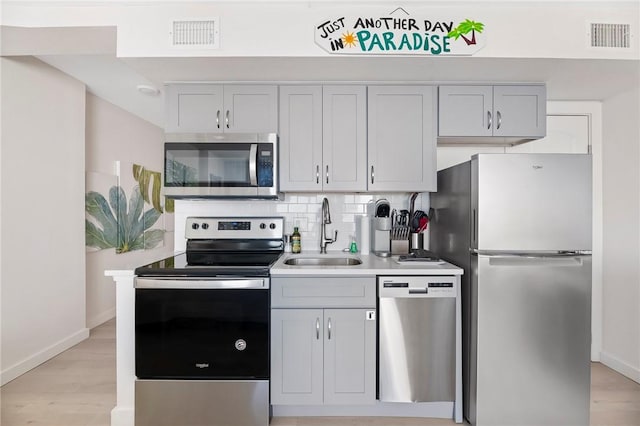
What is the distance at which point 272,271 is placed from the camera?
206 cm

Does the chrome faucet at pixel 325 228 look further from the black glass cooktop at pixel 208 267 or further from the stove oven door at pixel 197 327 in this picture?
the stove oven door at pixel 197 327

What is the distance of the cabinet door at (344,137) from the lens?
246 centimetres

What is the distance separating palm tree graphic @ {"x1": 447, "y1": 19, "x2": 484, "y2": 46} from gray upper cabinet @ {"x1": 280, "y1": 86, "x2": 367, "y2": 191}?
0.67 meters

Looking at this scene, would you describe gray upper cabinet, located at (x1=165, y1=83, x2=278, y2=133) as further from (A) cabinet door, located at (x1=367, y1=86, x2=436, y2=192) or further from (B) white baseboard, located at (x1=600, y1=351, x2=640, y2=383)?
(B) white baseboard, located at (x1=600, y1=351, x2=640, y2=383)

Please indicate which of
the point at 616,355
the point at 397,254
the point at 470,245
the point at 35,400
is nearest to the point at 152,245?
the point at 35,400

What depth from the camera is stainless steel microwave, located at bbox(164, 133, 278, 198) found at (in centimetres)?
239

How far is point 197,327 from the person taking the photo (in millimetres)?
2012

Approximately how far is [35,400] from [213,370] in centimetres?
144

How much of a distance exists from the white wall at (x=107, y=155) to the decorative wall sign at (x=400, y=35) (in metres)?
2.89

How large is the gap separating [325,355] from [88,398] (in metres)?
1.74

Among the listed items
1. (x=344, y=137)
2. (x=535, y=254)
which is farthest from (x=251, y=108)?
(x=535, y=254)

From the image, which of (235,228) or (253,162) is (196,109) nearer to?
(253,162)

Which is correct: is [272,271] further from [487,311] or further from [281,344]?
[487,311]

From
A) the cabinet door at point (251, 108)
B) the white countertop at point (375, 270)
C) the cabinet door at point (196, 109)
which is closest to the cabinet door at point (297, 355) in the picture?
the white countertop at point (375, 270)
